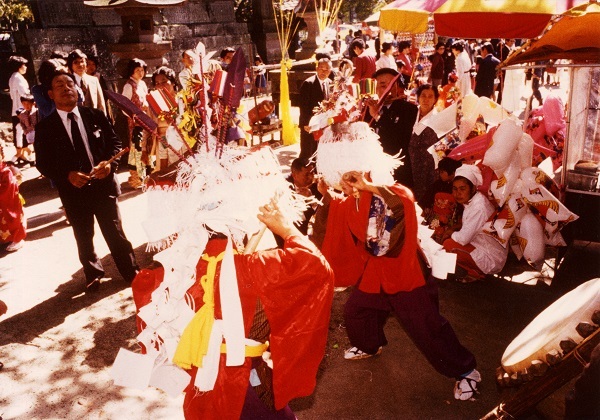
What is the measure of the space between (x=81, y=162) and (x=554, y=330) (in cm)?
403

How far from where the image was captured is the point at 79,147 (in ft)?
15.1

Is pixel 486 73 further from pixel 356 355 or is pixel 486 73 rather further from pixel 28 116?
pixel 28 116

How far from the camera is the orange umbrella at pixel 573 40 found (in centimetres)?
434

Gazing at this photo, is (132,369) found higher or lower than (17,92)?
lower

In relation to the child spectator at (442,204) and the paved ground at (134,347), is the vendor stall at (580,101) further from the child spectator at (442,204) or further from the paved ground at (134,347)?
the child spectator at (442,204)

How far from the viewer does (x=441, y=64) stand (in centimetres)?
1202

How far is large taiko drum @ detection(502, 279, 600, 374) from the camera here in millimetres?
2490

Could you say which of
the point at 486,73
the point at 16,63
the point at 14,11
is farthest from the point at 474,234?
the point at 14,11

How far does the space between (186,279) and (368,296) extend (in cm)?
153

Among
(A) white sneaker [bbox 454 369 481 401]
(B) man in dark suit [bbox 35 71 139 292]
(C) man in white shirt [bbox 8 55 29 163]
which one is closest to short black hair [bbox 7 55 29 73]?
(C) man in white shirt [bbox 8 55 29 163]

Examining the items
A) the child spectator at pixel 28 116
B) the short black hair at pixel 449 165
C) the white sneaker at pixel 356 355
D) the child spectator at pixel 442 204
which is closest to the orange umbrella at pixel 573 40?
the short black hair at pixel 449 165

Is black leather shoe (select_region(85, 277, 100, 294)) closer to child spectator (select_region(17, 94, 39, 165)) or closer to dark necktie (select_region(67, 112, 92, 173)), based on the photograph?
dark necktie (select_region(67, 112, 92, 173))

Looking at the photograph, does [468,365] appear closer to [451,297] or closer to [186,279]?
[451,297]

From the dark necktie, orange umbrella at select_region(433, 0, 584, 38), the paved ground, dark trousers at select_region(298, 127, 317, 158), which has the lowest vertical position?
the paved ground
